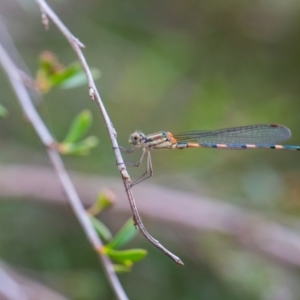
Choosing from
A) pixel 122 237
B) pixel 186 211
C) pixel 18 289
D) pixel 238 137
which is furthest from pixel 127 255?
pixel 186 211

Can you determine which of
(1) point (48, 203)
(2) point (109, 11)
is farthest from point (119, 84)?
(1) point (48, 203)

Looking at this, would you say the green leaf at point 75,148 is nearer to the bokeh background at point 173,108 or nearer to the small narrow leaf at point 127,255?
the small narrow leaf at point 127,255

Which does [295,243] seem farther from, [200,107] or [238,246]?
[200,107]

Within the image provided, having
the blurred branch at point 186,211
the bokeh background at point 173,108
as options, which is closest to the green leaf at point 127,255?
the blurred branch at point 186,211

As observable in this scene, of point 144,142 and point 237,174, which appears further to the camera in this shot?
point 237,174

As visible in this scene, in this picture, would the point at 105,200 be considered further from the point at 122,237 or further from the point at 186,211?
the point at 186,211

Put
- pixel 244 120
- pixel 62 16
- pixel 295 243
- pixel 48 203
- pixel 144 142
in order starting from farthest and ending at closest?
pixel 244 120
pixel 62 16
pixel 48 203
pixel 295 243
pixel 144 142
